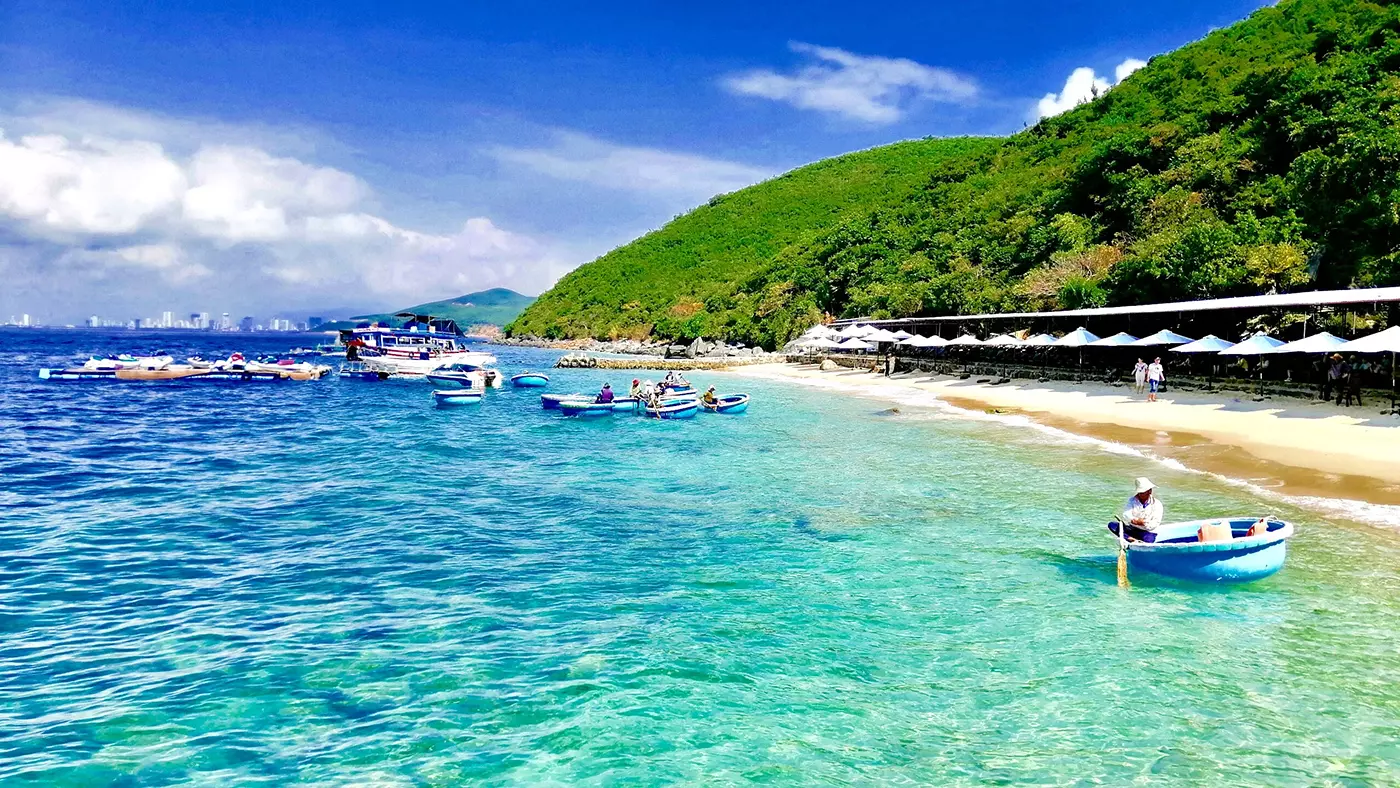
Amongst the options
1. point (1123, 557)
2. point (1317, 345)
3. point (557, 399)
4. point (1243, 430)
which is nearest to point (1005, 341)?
point (1317, 345)

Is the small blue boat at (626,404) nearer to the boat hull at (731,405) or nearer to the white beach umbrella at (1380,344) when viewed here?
the boat hull at (731,405)

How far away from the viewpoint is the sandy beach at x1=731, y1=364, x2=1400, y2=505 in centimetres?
1556

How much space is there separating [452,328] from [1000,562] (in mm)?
58992

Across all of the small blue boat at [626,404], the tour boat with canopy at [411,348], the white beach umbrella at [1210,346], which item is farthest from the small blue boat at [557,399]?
the white beach umbrella at [1210,346]

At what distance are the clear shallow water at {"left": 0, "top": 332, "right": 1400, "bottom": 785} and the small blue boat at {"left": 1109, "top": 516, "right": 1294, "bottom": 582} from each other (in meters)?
0.26

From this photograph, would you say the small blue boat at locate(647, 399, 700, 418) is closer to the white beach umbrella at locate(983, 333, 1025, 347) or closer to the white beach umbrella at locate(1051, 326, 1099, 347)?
the white beach umbrella at locate(1051, 326, 1099, 347)

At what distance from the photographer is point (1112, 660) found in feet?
26.2

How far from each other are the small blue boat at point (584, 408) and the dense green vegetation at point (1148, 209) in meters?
25.7

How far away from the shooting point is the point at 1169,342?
96.8 feet

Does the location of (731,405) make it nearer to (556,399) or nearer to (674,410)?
(674,410)

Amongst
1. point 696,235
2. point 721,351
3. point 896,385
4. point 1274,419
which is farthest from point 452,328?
point 696,235

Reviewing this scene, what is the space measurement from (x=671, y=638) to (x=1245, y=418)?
2172 cm

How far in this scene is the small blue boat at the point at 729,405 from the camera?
31.6m

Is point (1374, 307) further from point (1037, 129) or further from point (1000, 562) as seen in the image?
point (1037, 129)
